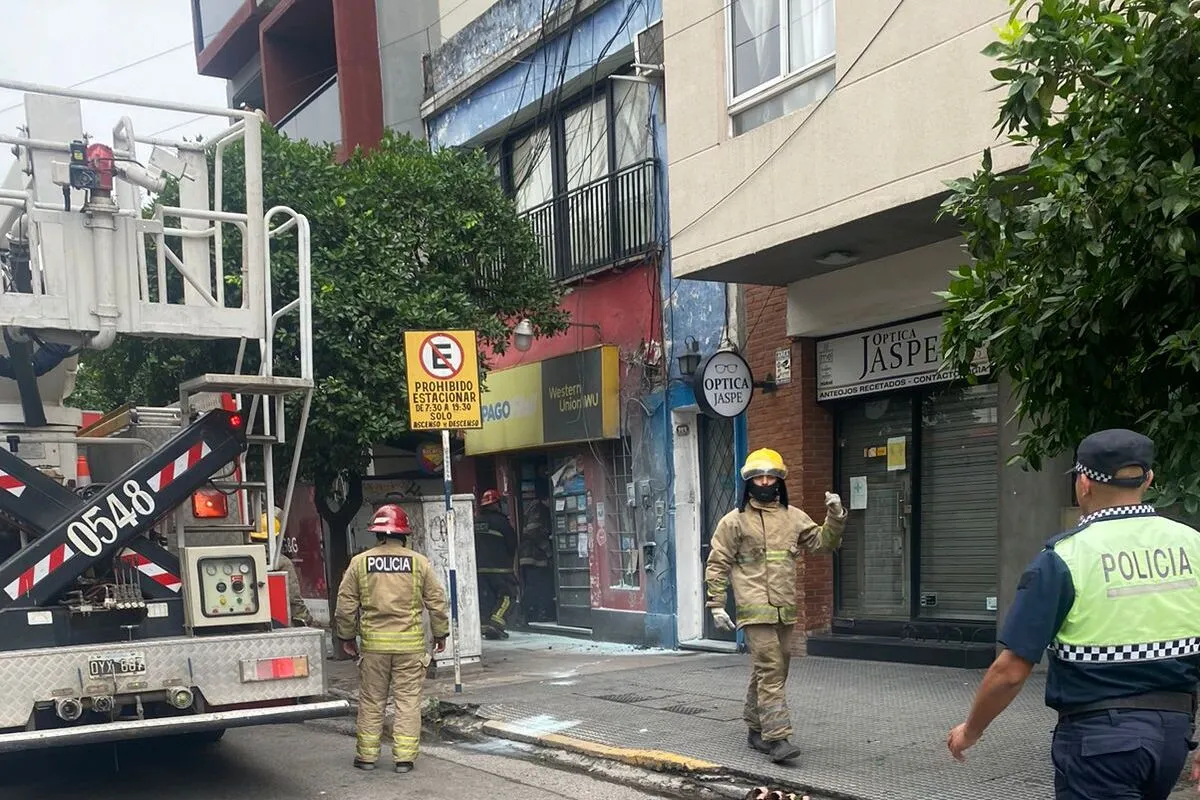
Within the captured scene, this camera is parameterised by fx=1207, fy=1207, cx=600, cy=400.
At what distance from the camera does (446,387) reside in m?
9.45

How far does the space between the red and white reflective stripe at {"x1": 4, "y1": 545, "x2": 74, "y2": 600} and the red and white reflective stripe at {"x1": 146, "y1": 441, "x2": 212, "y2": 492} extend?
1.70 ft

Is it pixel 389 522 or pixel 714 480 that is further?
pixel 714 480

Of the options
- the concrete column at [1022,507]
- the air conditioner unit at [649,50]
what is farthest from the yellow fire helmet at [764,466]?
the air conditioner unit at [649,50]

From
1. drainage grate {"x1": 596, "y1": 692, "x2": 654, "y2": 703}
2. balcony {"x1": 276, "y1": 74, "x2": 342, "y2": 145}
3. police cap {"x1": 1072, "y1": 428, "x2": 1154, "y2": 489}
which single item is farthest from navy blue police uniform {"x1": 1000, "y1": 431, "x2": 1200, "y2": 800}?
balcony {"x1": 276, "y1": 74, "x2": 342, "y2": 145}

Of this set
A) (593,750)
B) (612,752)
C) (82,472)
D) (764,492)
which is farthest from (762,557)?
(82,472)

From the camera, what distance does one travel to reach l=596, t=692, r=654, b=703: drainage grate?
9.05m

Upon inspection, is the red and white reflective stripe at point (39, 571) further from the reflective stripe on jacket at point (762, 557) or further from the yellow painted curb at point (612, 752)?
the reflective stripe on jacket at point (762, 557)

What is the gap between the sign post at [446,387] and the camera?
9289mm

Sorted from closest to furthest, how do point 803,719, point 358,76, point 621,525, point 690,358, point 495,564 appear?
point 803,719 < point 690,358 < point 621,525 < point 495,564 < point 358,76

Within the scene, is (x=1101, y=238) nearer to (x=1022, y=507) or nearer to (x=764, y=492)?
(x=764, y=492)

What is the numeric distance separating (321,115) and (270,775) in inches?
525

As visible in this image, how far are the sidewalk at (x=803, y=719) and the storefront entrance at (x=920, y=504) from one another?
25.7 inches

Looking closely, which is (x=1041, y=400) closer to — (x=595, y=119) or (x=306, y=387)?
(x=306, y=387)

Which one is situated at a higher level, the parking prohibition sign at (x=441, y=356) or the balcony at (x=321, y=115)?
the balcony at (x=321, y=115)
